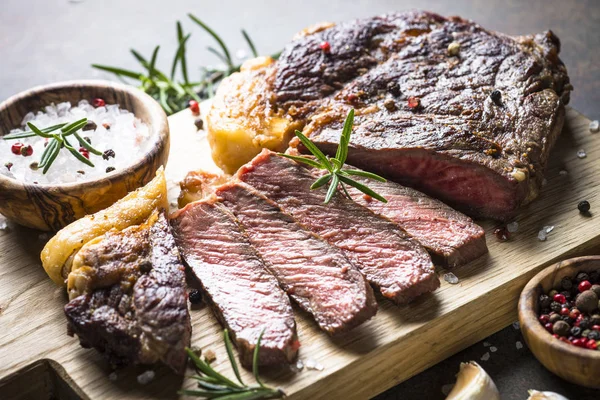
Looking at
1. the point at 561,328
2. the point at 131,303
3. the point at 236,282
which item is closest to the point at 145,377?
the point at 131,303

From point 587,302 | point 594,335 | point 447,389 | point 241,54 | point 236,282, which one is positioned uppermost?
point 241,54

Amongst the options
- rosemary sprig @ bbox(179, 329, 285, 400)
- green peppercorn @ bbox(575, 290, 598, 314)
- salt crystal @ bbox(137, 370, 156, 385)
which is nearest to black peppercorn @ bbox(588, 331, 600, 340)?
green peppercorn @ bbox(575, 290, 598, 314)

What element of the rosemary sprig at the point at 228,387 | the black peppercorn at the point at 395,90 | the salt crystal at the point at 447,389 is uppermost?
the black peppercorn at the point at 395,90

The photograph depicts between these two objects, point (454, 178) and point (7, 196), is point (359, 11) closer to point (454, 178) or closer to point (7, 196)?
point (454, 178)

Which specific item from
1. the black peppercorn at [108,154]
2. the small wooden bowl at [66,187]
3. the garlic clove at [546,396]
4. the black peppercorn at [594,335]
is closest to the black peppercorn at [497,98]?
the black peppercorn at [594,335]

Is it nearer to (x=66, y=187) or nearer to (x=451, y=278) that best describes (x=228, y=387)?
(x=451, y=278)

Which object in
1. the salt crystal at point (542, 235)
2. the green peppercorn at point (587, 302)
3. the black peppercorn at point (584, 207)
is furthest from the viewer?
the black peppercorn at point (584, 207)

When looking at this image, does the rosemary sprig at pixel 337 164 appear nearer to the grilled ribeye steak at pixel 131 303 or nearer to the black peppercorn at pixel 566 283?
the grilled ribeye steak at pixel 131 303
